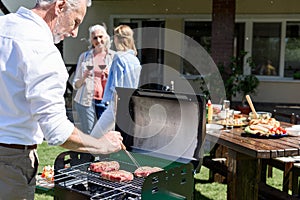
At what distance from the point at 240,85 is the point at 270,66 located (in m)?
2.41

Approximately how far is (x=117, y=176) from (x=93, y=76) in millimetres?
2347

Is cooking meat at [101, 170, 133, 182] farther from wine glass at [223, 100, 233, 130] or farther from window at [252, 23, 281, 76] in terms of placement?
window at [252, 23, 281, 76]

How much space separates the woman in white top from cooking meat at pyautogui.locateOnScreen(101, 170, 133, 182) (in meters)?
2.06

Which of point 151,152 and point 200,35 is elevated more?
point 200,35

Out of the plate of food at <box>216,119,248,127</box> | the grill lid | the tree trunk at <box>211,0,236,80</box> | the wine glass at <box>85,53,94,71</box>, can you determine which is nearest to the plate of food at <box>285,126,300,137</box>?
the plate of food at <box>216,119,248,127</box>

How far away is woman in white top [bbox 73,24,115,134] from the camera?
15.0ft

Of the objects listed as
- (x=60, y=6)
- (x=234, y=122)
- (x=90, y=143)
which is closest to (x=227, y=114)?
(x=234, y=122)

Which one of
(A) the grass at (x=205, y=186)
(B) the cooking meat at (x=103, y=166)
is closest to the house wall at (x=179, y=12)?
(A) the grass at (x=205, y=186)

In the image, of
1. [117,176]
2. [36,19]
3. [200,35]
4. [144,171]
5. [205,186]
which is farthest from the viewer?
[200,35]

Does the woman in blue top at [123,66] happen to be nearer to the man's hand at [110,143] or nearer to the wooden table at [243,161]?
the wooden table at [243,161]

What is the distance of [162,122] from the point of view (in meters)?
2.93

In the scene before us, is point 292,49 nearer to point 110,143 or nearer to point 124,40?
point 124,40

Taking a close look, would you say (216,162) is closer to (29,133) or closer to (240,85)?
(29,133)

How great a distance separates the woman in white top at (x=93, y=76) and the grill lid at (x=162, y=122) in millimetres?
1491
